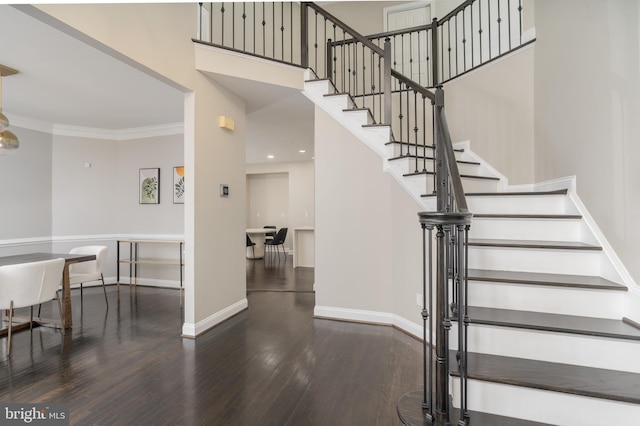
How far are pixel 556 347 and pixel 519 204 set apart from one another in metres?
1.37

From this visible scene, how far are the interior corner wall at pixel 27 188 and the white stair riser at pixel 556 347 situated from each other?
625 centimetres

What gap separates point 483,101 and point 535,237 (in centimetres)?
209

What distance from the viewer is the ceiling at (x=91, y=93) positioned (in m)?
2.63

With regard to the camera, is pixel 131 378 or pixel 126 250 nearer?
pixel 131 378

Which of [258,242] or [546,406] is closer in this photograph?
[546,406]

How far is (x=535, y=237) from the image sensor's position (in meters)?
2.37

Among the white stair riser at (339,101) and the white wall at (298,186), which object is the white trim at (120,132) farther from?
the white wall at (298,186)

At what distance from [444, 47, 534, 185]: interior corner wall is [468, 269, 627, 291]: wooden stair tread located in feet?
5.13

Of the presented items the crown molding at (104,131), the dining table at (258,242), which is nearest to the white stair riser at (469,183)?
the crown molding at (104,131)

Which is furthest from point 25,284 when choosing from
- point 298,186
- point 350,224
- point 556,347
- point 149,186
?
point 298,186

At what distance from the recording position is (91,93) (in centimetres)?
374

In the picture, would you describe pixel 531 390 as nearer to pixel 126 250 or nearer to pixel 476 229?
pixel 476 229

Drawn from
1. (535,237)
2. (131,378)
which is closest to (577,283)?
(535,237)

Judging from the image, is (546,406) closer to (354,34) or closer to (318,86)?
(318,86)
